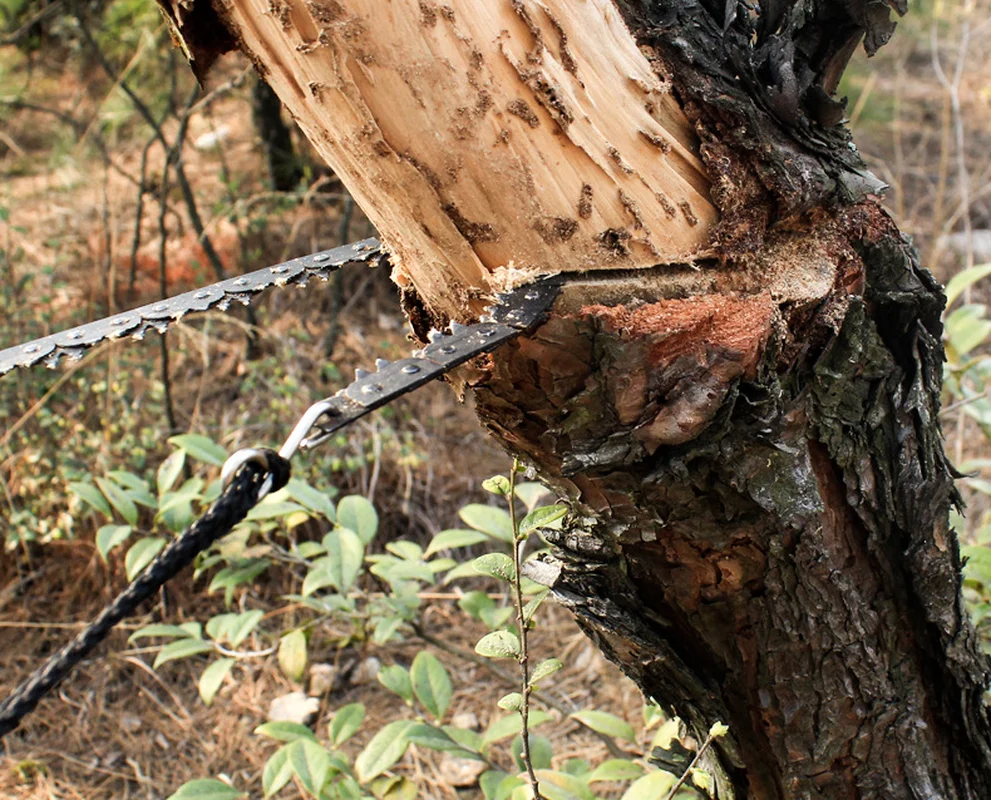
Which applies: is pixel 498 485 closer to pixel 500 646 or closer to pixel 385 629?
pixel 500 646

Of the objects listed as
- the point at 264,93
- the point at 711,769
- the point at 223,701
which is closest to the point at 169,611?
the point at 223,701

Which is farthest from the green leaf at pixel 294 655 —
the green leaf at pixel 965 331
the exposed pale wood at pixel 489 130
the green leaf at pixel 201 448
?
the green leaf at pixel 965 331

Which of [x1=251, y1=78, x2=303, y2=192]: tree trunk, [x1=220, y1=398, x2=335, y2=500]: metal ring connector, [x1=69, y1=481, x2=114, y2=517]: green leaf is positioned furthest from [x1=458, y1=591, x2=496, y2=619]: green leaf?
[x1=251, y1=78, x2=303, y2=192]: tree trunk

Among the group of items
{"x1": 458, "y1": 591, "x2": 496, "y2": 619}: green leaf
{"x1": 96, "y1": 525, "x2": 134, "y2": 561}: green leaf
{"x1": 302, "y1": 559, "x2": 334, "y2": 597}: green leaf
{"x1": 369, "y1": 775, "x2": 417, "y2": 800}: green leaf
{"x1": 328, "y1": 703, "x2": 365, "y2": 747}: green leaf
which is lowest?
{"x1": 369, "y1": 775, "x2": 417, "y2": 800}: green leaf

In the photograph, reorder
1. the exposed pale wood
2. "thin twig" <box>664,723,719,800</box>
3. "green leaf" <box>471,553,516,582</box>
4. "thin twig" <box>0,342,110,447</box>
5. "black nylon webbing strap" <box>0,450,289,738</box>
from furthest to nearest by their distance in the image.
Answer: "thin twig" <box>0,342,110,447</box> → "green leaf" <box>471,553,516,582</box> → "thin twig" <box>664,723,719,800</box> → the exposed pale wood → "black nylon webbing strap" <box>0,450,289,738</box>

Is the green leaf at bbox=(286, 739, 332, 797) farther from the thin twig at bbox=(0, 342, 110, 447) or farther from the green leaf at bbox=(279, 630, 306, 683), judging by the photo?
the thin twig at bbox=(0, 342, 110, 447)

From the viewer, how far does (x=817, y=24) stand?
109 centimetres

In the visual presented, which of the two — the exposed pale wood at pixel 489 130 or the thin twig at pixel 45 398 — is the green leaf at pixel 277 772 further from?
the thin twig at pixel 45 398

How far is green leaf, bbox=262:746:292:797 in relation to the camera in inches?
59.3

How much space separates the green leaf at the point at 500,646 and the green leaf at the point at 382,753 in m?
0.42

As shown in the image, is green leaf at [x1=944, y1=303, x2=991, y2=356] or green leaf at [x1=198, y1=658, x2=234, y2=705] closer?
green leaf at [x1=198, y1=658, x2=234, y2=705]

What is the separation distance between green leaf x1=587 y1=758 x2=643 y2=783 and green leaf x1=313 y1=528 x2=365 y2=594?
1.77 ft

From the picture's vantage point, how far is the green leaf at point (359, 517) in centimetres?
185

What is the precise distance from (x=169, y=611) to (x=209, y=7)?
86.8 inches
